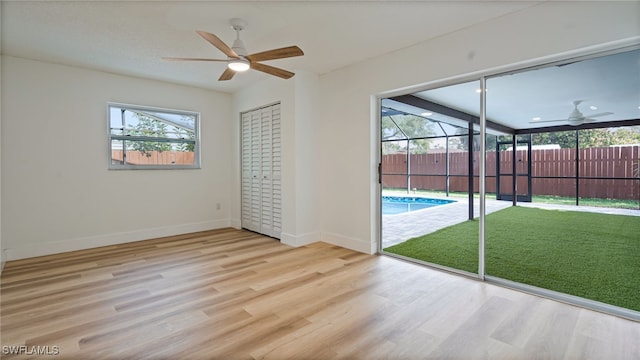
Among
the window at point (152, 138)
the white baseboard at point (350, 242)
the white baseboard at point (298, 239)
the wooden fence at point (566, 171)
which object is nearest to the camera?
the wooden fence at point (566, 171)

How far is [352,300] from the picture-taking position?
2533mm

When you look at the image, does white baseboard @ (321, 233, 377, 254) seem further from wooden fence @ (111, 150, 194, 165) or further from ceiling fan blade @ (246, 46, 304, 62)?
wooden fence @ (111, 150, 194, 165)

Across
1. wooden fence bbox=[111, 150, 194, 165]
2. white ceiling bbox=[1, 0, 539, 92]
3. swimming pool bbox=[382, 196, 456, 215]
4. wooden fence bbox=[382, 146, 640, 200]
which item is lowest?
swimming pool bbox=[382, 196, 456, 215]

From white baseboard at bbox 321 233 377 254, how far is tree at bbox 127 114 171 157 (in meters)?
3.07

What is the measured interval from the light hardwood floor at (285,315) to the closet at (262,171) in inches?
54.5

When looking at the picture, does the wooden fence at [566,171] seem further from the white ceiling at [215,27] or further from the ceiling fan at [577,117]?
the white ceiling at [215,27]

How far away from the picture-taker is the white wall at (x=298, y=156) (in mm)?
4293

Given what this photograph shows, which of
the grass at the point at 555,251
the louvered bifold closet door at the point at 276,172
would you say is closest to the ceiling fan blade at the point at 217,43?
the louvered bifold closet door at the point at 276,172

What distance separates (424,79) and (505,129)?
1.22 meters

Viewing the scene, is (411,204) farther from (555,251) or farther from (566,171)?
(566,171)

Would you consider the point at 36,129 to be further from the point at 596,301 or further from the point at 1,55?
the point at 596,301

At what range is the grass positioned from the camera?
2.77m

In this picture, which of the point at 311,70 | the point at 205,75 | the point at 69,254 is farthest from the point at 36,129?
the point at 311,70

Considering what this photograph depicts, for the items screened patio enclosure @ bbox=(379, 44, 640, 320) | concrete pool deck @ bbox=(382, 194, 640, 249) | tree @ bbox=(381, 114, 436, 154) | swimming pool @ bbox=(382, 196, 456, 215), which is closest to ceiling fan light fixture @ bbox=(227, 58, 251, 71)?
screened patio enclosure @ bbox=(379, 44, 640, 320)
